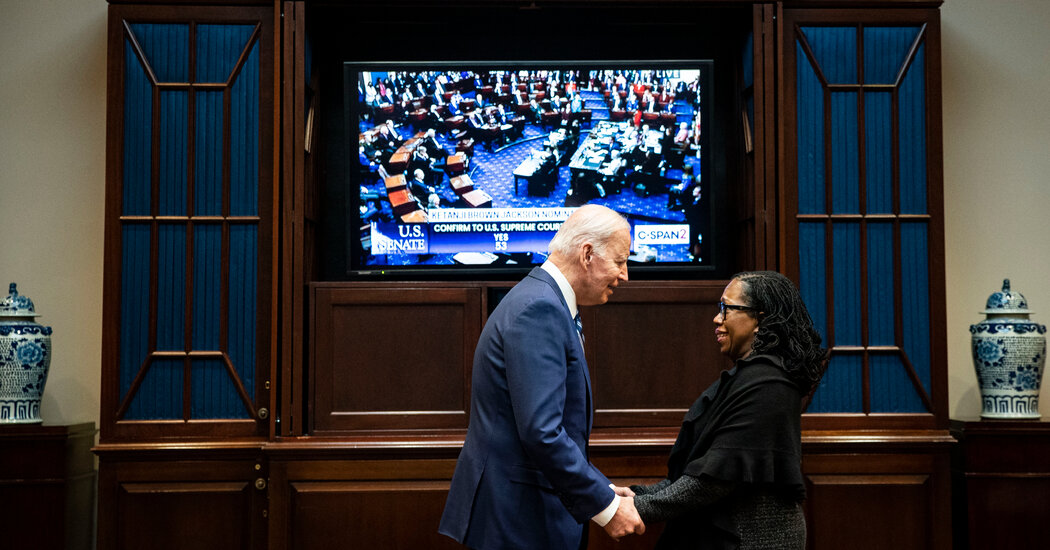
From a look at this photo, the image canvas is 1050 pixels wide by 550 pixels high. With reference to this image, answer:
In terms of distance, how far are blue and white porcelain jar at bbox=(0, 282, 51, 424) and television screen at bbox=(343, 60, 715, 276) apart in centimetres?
122

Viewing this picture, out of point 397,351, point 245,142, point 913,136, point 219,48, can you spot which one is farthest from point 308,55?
point 913,136

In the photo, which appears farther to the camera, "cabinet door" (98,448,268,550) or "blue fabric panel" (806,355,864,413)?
"blue fabric panel" (806,355,864,413)

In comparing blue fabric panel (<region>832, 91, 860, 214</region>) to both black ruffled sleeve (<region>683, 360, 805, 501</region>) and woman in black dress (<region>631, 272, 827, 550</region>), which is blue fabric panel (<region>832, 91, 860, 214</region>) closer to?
woman in black dress (<region>631, 272, 827, 550</region>)

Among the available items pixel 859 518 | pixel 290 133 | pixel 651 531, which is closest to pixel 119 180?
pixel 290 133

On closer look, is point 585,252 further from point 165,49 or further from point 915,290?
point 165,49

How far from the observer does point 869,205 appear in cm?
374

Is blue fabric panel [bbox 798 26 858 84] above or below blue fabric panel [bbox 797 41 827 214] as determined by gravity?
above

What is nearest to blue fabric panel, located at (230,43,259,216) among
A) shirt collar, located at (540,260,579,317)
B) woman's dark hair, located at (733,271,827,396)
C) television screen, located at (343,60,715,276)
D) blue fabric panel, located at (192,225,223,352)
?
blue fabric panel, located at (192,225,223,352)

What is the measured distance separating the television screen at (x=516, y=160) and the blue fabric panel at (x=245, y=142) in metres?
0.36

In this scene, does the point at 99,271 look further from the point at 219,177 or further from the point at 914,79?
the point at 914,79

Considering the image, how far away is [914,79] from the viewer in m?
3.76

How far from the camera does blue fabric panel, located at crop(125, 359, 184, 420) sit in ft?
11.9

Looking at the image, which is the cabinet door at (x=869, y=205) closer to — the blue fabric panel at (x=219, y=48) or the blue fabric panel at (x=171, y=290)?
the blue fabric panel at (x=219, y=48)

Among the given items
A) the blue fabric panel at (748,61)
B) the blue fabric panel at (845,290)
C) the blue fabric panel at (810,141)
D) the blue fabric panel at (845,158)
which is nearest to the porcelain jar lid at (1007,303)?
the blue fabric panel at (845,290)
